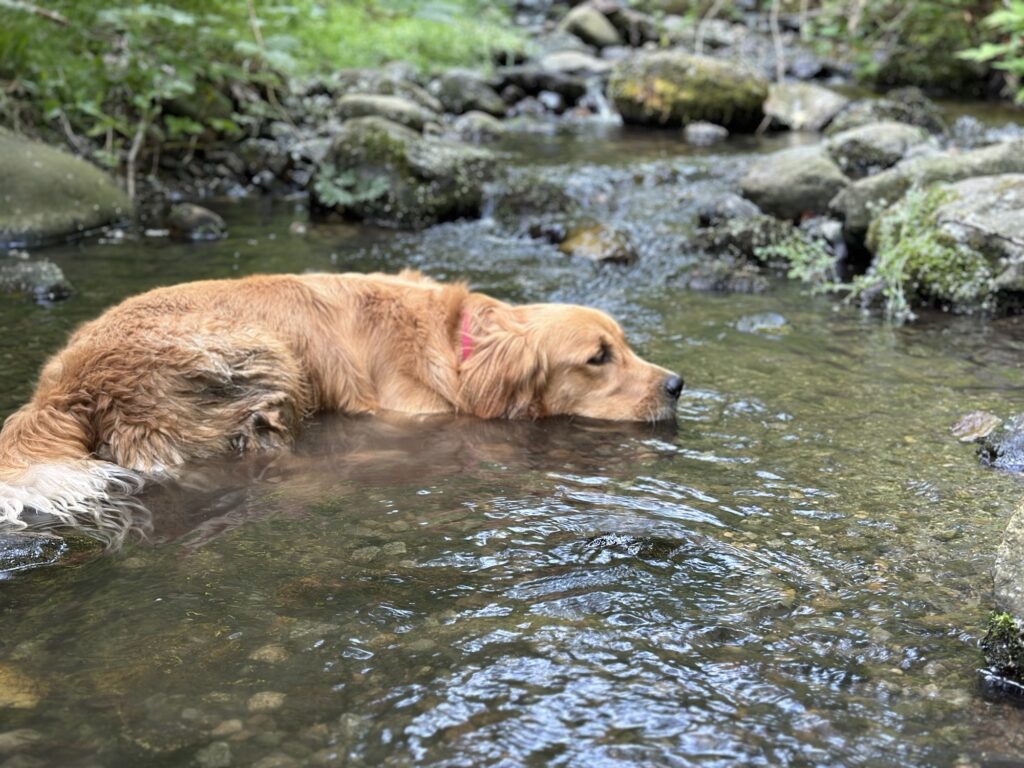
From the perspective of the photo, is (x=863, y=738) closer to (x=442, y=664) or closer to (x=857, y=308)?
(x=442, y=664)

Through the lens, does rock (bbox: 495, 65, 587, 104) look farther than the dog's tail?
Yes

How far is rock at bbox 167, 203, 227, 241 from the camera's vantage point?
915cm

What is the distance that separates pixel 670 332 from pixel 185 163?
7.29 meters

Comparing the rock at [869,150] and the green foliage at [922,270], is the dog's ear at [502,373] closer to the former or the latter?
the green foliage at [922,270]

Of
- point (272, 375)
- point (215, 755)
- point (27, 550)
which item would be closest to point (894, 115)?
point (272, 375)

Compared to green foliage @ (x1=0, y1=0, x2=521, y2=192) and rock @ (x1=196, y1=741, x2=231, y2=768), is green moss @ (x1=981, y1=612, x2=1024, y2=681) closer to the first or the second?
rock @ (x1=196, y1=741, x2=231, y2=768)

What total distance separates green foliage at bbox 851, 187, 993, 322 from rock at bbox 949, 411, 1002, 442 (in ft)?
7.33

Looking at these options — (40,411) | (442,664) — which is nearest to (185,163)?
(40,411)

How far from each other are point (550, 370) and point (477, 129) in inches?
400

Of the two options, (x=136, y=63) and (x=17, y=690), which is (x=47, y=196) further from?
(x=17, y=690)

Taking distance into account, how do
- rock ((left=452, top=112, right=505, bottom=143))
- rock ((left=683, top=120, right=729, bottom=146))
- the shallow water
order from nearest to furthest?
the shallow water → rock ((left=683, top=120, right=729, bottom=146)) → rock ((left=452, top=112, right=505, bottom=143))

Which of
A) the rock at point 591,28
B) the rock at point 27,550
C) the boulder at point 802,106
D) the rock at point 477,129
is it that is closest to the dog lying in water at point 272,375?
the rock at point 27,550

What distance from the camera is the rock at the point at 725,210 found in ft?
31.1

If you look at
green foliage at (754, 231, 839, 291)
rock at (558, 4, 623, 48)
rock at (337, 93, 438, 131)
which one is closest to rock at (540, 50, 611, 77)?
rock at (558, 4, 623, 48)
